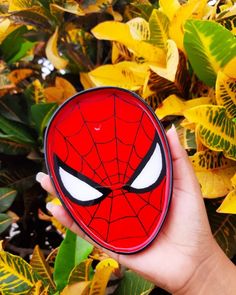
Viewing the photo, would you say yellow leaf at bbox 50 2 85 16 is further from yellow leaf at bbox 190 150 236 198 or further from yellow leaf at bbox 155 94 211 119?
yellow leaf at bbox 190 150 236 198

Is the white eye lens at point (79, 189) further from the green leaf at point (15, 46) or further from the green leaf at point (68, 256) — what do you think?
the green leaf at point (15, 46)

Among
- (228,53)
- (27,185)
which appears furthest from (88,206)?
(27,185)

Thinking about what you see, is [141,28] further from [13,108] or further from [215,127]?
[13,108]

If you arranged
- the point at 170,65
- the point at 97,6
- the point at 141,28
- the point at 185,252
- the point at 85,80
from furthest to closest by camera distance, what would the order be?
the point at 85,80 < the point at 97,6 < the point at 141,28 < the point at 170,65 < the point at 185,252

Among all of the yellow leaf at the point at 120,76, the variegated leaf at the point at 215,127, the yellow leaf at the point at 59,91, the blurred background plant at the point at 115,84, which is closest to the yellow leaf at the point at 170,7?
the blurred background plant at the point at 115,84

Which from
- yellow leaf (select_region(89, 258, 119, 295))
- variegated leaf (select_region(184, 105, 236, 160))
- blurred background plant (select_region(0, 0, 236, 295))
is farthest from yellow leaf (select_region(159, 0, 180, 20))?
yellow leaf (select_region(89, 258, 119, 295))

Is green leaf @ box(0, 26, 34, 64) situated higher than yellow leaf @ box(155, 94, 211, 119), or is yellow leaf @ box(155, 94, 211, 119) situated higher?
yellow leaf @ box(155, 94, 211, 119)

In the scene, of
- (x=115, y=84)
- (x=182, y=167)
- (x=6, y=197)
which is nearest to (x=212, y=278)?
(x=182, y=167)
